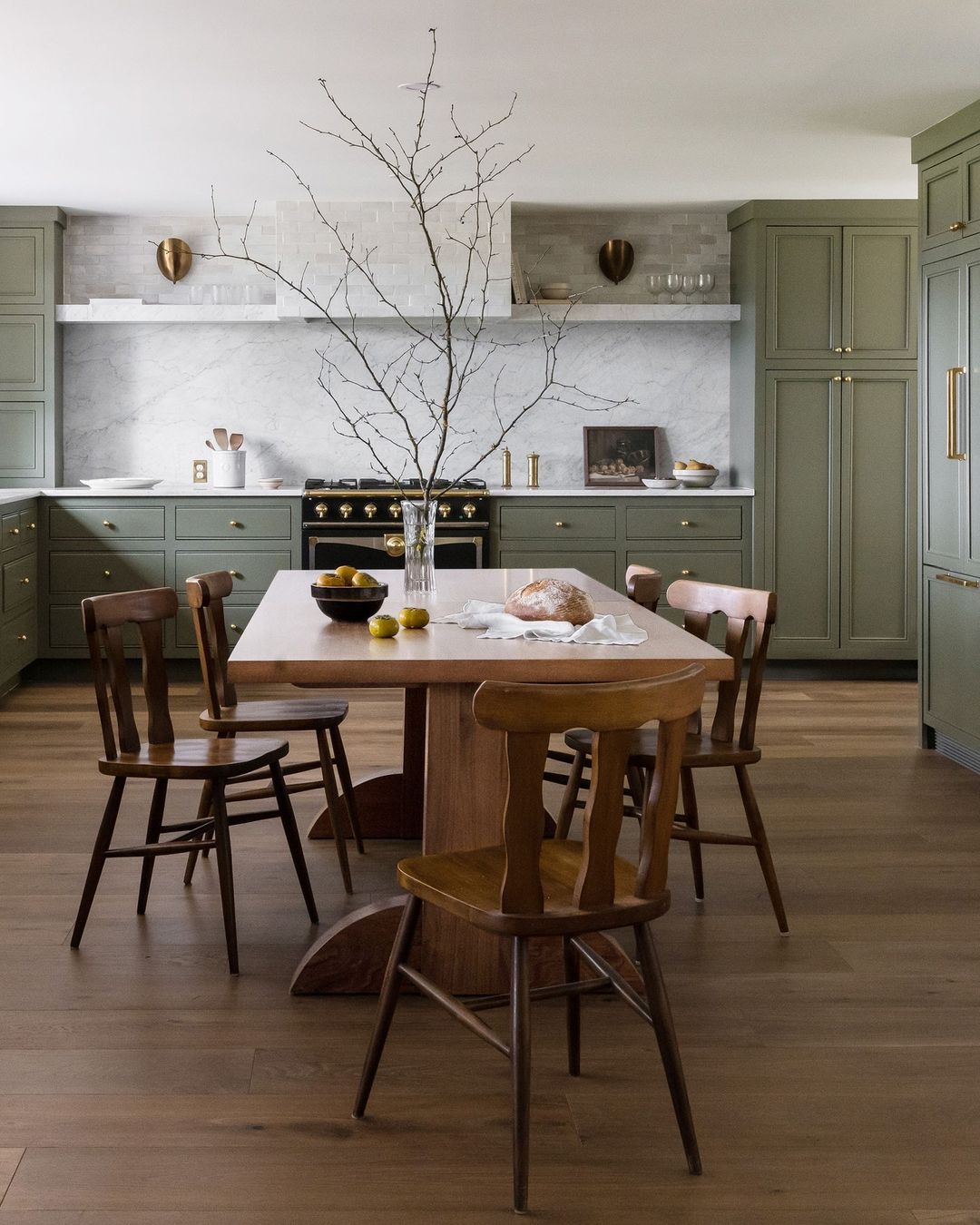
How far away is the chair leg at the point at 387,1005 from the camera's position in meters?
2.15

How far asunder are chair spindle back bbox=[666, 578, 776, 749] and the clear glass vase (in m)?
0.66

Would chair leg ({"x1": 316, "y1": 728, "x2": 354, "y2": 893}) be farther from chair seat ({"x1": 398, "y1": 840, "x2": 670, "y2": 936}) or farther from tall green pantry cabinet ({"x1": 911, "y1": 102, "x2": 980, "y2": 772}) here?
tall green pantry cabinet ({"x1": 911, "y1": 102, "x2": 980, "y2": 772})

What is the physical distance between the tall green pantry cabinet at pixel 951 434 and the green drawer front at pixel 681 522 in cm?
164

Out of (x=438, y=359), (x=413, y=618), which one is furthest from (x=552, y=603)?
(x=438, y=359)

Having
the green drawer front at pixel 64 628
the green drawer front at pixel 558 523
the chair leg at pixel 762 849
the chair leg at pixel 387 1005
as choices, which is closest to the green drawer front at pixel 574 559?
the green drawer front at pixel 558 523

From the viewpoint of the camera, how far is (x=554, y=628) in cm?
278

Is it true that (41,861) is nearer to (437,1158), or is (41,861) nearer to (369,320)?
(437,1158)

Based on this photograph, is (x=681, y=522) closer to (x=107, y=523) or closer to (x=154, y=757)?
(x=107, y=523)

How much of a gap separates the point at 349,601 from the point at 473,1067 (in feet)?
3.72

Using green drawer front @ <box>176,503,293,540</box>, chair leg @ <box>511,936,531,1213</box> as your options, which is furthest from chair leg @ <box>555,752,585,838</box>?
green drawer front @ <box>176,503,293,540</box>

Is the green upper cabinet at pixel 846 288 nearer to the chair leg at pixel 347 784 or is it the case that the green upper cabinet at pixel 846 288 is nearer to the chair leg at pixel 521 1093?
the chair leg at pixel 347 784

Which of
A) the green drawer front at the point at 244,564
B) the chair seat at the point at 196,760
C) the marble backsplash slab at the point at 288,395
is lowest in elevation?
the chair seat at the point at 196,760

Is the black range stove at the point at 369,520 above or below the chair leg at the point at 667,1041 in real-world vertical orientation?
above

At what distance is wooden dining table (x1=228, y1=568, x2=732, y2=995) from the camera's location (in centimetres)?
245
